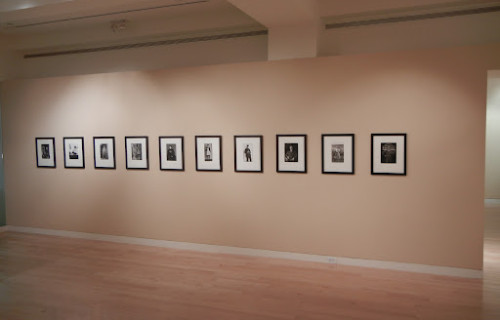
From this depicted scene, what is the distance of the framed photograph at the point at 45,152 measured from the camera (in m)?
9.42

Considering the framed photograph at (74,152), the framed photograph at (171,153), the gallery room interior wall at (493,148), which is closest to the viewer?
the framed photograph at (171,153)

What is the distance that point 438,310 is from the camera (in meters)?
5.23

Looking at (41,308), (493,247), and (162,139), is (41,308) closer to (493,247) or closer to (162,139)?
(162,139)

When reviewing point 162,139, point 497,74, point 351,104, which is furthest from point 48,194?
point 497,74

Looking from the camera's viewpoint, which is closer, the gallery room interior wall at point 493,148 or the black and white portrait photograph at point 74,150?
the black and white portrait photograph at point 74,150

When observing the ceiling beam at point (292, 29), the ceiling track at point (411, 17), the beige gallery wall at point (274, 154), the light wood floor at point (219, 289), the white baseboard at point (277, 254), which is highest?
the ceiling track at point (411, 17)

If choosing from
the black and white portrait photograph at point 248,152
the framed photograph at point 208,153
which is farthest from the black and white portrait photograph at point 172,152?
the black and white portrait photograph at point 248,152

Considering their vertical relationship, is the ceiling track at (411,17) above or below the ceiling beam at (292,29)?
above

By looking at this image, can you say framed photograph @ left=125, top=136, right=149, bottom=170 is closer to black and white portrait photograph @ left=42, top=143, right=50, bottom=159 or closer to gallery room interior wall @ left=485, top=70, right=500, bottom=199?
black and white portrait photograph @ left=42, top=143, right=50, bottom=159

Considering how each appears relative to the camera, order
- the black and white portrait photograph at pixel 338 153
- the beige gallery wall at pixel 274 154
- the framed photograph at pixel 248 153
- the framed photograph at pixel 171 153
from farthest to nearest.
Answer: the framed photograph at pixel 171 153, the framed photograph at pixel 248 153, the black and white portrait photograph at pixel 338 153, the beige gallery wall at pixel 274 154

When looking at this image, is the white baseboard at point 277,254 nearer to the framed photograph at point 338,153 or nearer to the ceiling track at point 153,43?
the framed photograph at point 338,153

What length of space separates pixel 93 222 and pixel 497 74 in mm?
8703

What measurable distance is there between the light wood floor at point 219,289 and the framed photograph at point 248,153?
1.77m

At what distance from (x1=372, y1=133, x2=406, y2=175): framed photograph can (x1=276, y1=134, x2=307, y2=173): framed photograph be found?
1.25 meters
